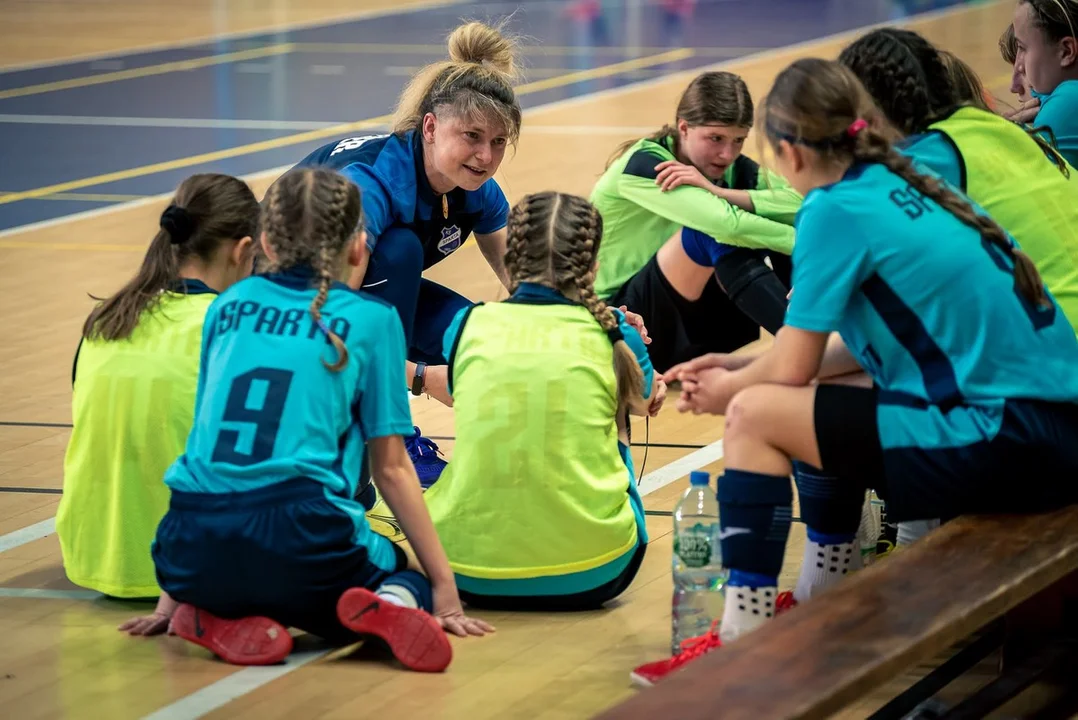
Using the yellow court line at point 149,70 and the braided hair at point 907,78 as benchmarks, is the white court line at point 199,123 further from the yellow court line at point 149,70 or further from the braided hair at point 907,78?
the braided hair at point 907,78

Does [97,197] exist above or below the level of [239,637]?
above

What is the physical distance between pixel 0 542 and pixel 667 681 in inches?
97.3

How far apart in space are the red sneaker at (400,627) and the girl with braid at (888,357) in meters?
0.62

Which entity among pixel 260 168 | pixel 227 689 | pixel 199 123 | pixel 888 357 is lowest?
pixel 227 689

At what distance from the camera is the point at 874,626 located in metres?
2.82

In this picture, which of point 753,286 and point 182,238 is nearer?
point 182,238

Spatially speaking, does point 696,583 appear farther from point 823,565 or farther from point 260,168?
point 260,168

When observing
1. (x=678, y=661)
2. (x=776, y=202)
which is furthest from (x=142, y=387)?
(x=776, y=202)

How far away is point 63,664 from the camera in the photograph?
3.57m

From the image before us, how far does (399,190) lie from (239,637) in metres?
1.81

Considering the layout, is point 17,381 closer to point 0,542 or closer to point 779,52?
point 0,542

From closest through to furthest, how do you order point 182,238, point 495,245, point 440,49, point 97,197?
point 182,238
point 495,245
point 97,197
point 440,49

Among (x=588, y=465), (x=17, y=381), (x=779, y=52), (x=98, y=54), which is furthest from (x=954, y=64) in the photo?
(x=98, y=54)

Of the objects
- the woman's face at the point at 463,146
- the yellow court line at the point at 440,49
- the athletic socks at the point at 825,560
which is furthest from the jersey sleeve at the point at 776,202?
the yellow court line at the point at 440,49
